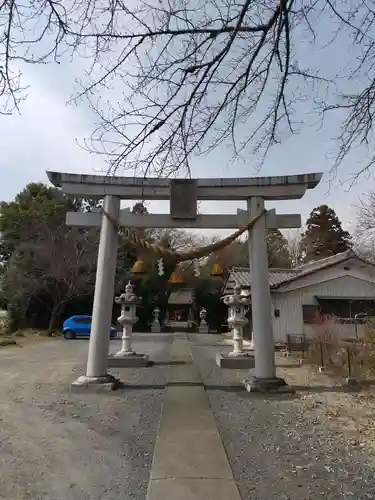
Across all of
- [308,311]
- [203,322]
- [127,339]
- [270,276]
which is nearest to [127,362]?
[127,339]

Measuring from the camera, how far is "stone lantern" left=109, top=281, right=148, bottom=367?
12102 mm

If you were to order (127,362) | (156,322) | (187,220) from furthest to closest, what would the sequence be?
(156,322) < (127,362) < (187,220)

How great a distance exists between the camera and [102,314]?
841cm

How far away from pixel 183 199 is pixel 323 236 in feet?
115

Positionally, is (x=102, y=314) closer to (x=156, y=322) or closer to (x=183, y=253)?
(x=183, y=253)

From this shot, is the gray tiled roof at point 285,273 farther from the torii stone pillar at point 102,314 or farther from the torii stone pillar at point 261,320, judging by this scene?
the torii stone pillar at point 102,314

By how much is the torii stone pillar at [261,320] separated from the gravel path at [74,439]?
2.02 metres

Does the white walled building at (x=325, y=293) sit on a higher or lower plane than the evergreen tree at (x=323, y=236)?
lower

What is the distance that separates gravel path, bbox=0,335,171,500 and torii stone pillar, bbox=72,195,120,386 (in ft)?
1.79

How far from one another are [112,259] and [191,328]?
2740cm

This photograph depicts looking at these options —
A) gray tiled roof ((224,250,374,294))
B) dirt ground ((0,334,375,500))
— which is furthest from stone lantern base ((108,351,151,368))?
gray tiled roof ((224,250,374,294))

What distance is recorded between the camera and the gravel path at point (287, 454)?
12.0 feet

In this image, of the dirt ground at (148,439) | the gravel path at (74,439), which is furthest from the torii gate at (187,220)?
the gravel path at (74,439)

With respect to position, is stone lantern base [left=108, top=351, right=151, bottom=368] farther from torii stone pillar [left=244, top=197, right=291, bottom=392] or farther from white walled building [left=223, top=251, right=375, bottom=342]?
white walled building [left=223, top=251, right=375, bottom=342]
